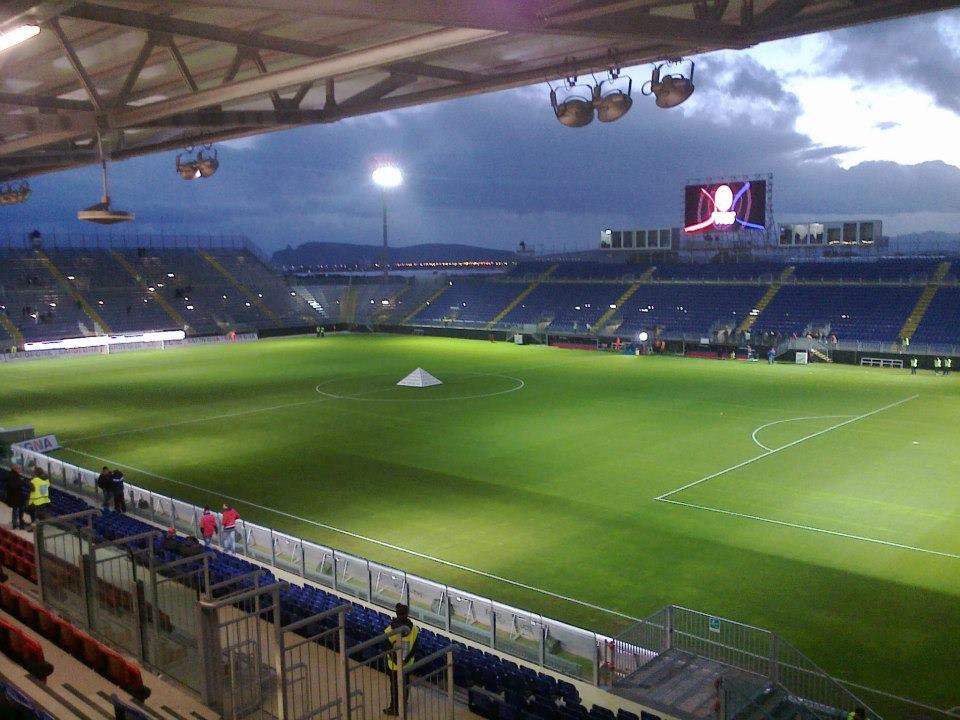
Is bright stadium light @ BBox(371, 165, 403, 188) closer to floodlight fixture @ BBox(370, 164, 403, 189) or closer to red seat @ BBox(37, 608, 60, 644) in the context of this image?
floodlight fixture @ BBox(370, 164, 403, 189)

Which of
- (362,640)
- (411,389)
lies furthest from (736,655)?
(411,389)

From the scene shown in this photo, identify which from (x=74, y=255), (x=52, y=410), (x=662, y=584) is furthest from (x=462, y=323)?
(x=662, y=584)

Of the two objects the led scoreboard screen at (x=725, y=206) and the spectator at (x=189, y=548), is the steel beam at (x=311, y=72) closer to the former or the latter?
the spectator at (x=189, y=548)

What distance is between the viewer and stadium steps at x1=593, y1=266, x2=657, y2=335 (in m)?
57.8

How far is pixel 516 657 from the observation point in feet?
38.2

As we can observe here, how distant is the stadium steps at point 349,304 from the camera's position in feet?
241

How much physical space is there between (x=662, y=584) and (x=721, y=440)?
473 inches

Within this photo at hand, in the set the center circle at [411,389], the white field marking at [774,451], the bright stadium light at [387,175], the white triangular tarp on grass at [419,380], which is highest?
the bright stadium light at [387,175]

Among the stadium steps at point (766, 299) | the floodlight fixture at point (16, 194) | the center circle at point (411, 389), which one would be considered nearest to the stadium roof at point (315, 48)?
the floodlight fixture at point (16, 194)

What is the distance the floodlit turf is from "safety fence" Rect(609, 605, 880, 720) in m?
0.93

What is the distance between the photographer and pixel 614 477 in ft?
71.3

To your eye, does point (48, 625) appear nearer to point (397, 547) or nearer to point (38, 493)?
point (38, 493)

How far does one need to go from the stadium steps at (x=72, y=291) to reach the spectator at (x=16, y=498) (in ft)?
149

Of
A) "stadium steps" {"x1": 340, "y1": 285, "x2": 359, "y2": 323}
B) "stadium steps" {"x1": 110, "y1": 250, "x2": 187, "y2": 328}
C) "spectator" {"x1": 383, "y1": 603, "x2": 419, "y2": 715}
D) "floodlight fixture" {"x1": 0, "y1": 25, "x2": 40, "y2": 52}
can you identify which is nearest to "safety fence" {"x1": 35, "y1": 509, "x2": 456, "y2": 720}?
"spectator" {"x1": 383, "y1": 603, "x2": 419, "y2": 715}
